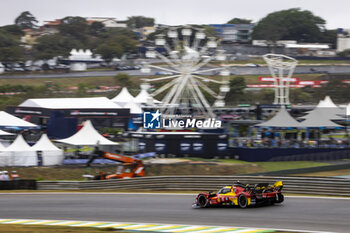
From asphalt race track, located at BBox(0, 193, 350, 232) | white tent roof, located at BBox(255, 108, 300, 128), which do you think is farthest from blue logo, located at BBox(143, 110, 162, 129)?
asphalt race track, located at BBox(0, 193, 350, 232)

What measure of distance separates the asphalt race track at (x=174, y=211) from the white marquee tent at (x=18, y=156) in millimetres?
8945

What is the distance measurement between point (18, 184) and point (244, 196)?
10.3 metres

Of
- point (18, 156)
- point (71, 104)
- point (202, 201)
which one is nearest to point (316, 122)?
point (18, 156)

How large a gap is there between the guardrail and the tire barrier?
0.23 m

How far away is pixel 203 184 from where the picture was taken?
19188 millimetres

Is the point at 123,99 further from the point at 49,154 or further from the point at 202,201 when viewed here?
the point at 202,201

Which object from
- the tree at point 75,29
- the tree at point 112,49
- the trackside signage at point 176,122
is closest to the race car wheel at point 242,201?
the trackside signage at point 176,122

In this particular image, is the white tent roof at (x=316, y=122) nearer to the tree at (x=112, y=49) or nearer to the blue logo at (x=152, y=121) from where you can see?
the blue logo at (x=152, y=121)

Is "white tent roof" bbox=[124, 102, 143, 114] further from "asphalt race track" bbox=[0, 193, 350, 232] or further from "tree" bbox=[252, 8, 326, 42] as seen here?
"tree" bbox=[252, 8, 326, 42]

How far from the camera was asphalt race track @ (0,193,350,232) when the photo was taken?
517 inches

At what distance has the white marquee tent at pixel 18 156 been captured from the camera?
2741 centimetres

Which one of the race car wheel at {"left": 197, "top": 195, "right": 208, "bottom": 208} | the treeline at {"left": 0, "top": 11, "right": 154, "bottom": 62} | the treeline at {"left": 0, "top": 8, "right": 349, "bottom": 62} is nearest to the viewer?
the race car wheel at {"left": 197, "top": 195, "right": 208, "bottom": 208}

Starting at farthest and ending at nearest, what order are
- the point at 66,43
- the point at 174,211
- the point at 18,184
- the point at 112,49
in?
the point at 66,43 < the point at 112,49 < the point at 18,184 < the point at 174,211

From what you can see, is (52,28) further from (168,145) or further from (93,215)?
(93,215)
